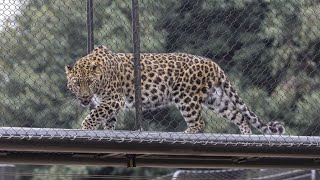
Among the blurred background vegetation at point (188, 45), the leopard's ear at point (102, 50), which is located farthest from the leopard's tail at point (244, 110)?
the leopard's ear at point (102, 50)

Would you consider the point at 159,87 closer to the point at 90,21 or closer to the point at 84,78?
the point at 84,78

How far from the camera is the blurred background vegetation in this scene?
8.44 meters

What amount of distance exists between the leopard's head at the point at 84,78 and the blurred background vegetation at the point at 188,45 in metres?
0.15

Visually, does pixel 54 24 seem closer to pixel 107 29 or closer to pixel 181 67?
pixel 107 29

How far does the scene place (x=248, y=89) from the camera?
9219 millimetres

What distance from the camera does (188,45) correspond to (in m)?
9.09

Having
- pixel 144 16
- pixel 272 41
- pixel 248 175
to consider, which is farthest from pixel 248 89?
pixel 248 175

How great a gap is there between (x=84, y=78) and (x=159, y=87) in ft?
2.38

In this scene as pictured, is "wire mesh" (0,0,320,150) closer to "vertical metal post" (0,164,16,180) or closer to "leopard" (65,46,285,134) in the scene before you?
"leopard" (65,46,285,134)

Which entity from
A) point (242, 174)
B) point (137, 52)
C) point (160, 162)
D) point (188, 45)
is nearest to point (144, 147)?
point (137, 52)

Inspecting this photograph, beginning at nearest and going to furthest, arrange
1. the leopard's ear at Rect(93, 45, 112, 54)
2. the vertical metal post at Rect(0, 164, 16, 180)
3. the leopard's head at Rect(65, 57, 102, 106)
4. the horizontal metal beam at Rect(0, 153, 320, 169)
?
the vertical metal post at Rect(0, 164, 16, 180) → the horizontal metal beam at Rect(0, 153, 320, 169) → the leopard's head at Rect(65, 57, 102, 106) → the leopard's ear at Rect(93, 45, 112, 54)

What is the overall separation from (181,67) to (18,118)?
5.66 feet

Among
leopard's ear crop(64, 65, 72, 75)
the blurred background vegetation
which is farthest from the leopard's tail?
leopard's ear crop(64, 65, 72, 75)

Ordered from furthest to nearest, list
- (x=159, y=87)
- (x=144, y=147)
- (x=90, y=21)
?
(x=159, y=87)
(x=90, y=21)
(x=144, y=147)
